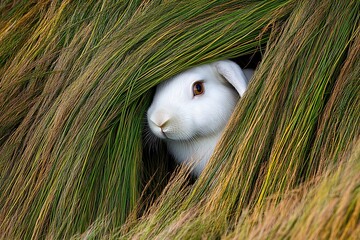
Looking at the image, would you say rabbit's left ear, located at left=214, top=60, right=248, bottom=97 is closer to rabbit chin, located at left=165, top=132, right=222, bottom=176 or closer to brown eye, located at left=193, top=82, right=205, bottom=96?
brown eye, located at left=193, top=82, right=205, bottom=96

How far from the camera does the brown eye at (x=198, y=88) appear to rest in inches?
120

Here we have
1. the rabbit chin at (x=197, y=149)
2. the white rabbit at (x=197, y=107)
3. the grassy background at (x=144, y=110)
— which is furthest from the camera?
the rabbit chin at (x=197, y=149)

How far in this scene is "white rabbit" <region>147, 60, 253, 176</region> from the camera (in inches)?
116

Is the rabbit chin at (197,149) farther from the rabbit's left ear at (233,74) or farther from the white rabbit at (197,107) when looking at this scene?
the rabbit's left ear at (233,74)

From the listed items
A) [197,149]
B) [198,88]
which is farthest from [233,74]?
[197,149]

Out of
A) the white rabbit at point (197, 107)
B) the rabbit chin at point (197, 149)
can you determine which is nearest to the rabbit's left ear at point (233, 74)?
the white rabbit at point (197, 107)

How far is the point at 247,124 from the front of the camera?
2832 millimetres

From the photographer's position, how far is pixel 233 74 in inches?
118

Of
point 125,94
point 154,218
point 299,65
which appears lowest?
point 154,218

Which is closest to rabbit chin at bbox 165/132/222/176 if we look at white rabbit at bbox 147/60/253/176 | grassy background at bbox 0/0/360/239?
white rabbit at bbox 147/60/253/176

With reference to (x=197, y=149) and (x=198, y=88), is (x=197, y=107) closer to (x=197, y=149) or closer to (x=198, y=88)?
(x=198, y=88)

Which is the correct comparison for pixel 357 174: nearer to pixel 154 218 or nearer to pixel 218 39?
pixel 154 218

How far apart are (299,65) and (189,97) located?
1.37ft

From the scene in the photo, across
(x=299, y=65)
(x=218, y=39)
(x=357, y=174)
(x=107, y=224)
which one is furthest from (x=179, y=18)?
(x=357, y=174)
